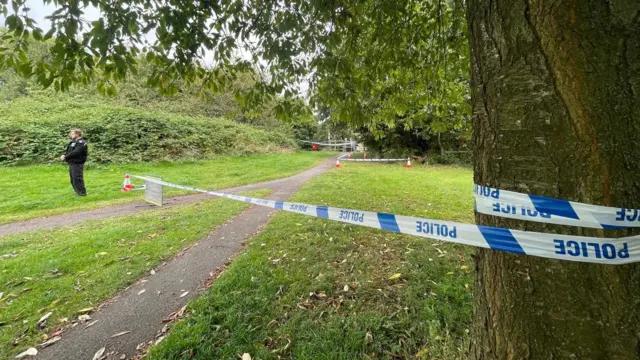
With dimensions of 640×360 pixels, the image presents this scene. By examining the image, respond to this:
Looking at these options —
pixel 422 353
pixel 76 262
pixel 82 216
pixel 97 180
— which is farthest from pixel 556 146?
pixel 97 180

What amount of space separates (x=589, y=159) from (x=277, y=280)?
300cm

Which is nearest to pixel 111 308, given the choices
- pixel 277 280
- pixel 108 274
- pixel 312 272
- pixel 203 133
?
pixel 108 274

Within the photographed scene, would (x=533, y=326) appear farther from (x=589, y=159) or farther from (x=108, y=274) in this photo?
(x=108, y=274)

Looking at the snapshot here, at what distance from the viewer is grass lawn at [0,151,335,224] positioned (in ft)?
24.3

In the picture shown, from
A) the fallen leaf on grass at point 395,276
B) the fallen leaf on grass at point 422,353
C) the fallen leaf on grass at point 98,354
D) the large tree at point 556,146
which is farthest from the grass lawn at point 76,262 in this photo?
the large tree at point 556,146

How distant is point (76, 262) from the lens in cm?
401

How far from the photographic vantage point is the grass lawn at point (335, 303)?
2301mm

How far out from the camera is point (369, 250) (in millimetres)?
4117

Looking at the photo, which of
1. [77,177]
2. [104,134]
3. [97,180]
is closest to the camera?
[77,177]

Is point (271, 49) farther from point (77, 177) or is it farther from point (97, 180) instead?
point (97, 180)

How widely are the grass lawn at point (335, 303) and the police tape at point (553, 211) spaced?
141 centimetres

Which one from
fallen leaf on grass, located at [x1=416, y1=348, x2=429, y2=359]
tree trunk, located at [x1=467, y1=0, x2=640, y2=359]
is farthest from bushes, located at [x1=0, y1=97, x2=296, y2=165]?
Result: tree trunk, located at [x1=467, y1=0, x2=640, y2=359]

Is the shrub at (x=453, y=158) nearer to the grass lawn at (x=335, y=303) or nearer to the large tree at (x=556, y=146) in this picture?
the grass lawn at (x=335, y=303)

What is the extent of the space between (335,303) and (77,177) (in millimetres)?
8605
